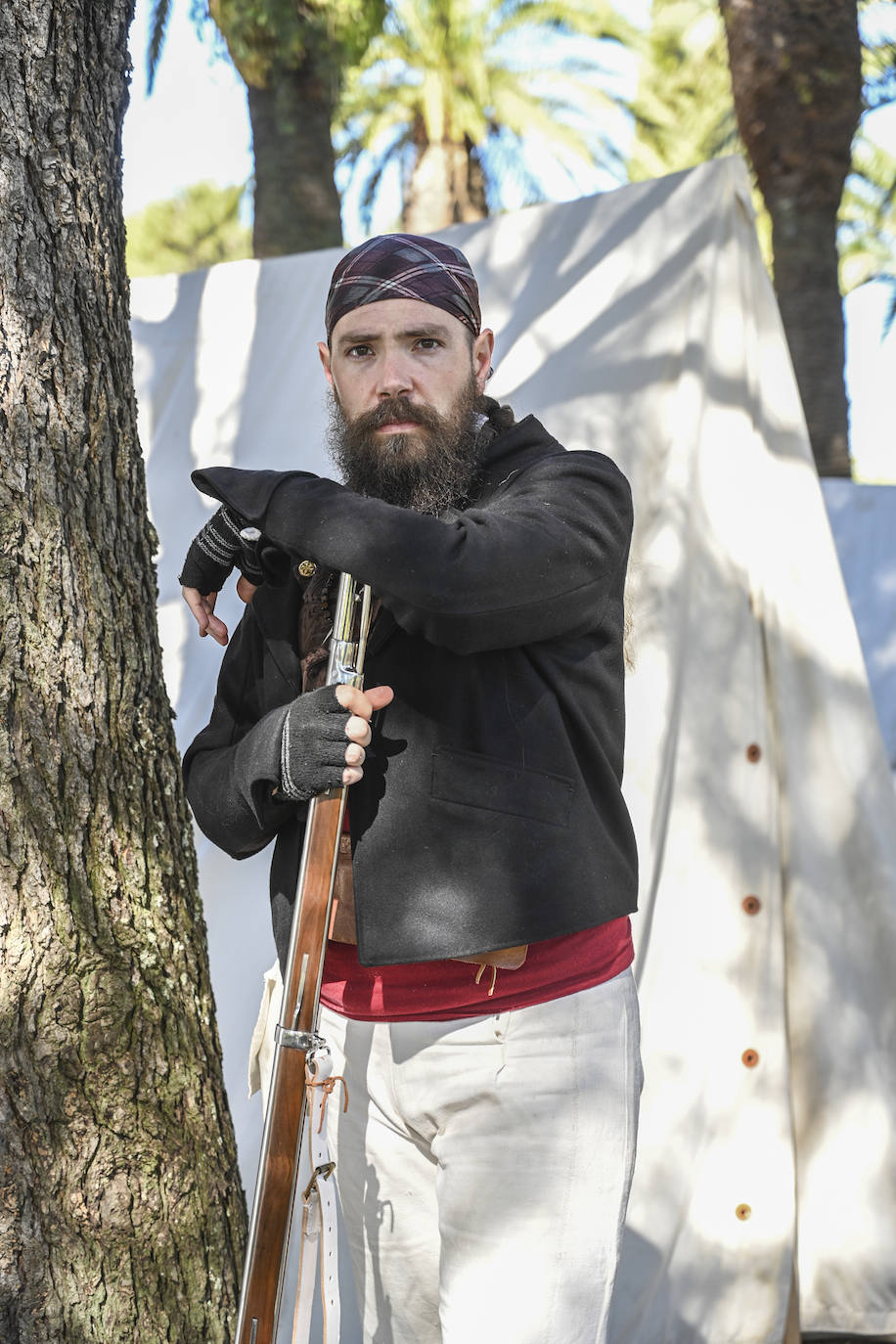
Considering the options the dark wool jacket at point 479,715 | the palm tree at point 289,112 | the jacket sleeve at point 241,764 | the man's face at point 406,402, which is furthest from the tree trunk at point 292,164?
the dark wool jacket at point 479,715

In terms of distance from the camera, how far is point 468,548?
145cm

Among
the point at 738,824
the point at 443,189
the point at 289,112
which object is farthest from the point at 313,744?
the point at 443,189

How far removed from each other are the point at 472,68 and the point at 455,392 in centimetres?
1096

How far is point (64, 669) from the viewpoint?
5.58 ft

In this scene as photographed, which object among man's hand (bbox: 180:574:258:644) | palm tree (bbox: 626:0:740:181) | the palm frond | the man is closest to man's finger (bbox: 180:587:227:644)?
man's hand (bbox: 180:574:258:644)

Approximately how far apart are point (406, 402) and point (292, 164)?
19.3ft

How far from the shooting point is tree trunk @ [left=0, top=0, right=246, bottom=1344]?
1661 millimetres

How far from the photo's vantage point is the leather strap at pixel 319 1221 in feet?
5.13

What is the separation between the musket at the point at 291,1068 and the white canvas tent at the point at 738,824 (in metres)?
1.50

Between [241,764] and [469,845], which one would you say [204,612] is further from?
[469,845]

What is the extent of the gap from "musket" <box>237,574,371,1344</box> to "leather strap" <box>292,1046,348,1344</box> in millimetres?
17

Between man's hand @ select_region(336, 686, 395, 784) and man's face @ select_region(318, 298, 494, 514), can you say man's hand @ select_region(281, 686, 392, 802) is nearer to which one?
man's hand @ select_region(336, 686, 395, 784)

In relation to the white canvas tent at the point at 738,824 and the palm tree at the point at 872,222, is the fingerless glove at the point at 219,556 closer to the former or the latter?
the white canvas tent at the point at 738,824

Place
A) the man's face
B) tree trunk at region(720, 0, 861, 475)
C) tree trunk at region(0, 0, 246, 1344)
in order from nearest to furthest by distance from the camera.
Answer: tree trunk at region(0, 0, 246, 1344)
the man's face
tree trunk at region(720, 0, 861, 475)
